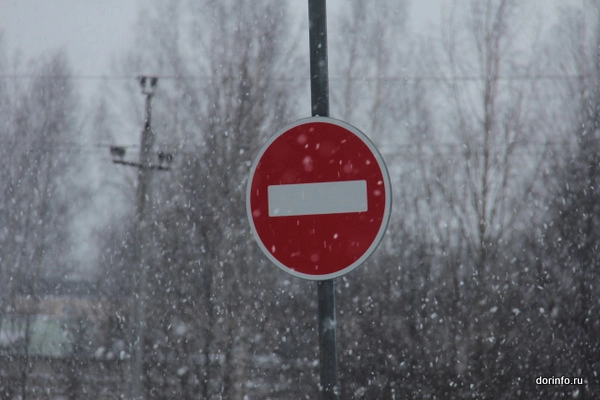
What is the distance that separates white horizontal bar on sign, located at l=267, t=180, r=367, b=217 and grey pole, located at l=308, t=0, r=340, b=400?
0.83ft

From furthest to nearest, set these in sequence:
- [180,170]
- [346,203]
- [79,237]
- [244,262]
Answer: [79,237], [180,170], [244,262], [346,203]

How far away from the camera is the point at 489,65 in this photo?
9.25m

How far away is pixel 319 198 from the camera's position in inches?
94.0

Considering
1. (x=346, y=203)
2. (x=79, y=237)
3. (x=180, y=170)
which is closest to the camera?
(x=346, y=203)

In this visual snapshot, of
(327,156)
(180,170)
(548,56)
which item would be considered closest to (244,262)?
(180,170)

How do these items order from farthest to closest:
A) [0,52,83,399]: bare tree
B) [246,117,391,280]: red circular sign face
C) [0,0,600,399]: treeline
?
[0,52,83,399]: bare tree, [0,0,600,399]: treeline, [246,117,391,280]: red circular sign face

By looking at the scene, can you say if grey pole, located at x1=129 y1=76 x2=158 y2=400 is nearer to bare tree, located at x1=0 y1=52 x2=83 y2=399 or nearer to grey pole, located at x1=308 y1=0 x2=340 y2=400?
bare tree, located at x1=0 y1=52 x2=83 y2=399

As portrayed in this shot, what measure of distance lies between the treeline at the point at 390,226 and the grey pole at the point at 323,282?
4.89 metres

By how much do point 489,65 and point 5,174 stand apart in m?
6.81

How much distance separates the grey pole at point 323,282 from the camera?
7.89 ft

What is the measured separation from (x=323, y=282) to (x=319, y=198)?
29 centimetres

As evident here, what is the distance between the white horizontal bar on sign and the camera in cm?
238

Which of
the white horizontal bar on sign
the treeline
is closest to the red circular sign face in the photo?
the white horizontal bar on sign

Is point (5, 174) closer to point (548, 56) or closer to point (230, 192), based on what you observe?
point (230, 192)
